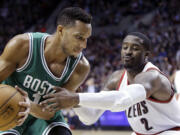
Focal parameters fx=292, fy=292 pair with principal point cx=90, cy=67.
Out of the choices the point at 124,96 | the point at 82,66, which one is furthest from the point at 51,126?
the point at 124,96

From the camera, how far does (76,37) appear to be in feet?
8.54

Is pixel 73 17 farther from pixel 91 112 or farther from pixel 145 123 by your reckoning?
pixel 145 123

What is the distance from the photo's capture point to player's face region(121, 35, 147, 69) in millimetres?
2928

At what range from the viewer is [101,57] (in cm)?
1210

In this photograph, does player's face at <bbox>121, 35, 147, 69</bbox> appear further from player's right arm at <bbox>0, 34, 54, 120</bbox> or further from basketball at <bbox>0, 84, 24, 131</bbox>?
basketball at <bbox>0, 84, 24, 131</bbox>

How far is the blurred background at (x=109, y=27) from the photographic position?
342 inches

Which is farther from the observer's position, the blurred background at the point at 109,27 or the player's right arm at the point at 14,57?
the blurred background at the point at 109,27

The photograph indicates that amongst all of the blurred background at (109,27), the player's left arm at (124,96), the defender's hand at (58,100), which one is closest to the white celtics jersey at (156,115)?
the player's left arm at (124,96)

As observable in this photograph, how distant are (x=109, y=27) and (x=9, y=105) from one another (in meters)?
12.4

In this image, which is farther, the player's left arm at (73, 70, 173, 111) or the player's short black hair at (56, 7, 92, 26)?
the player's short black hair at (56, 7, 92, 26)

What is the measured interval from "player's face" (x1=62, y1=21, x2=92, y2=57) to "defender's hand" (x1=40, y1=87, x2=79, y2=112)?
68 cm

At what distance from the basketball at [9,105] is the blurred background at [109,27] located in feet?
18.8

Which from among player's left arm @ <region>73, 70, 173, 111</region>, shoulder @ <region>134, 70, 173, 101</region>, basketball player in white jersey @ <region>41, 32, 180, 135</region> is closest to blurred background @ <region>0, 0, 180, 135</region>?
basketball player in white jersey @ <region>41, 32, 180, 135</region>

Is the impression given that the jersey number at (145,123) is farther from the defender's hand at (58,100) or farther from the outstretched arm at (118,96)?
the defender's hand at (58,100)
